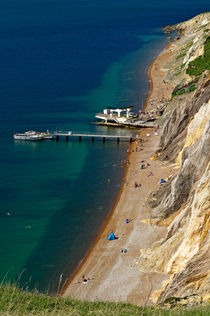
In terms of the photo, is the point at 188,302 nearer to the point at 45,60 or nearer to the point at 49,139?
the point at 49,139

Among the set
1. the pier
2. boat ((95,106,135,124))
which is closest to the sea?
the pier

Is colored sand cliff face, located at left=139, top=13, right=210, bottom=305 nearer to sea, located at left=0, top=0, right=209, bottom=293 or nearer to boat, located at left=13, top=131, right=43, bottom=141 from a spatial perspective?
sea, located at left=0, top=0, right=209, bottom=293

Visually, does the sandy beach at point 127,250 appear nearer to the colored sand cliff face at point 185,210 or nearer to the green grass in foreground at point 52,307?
the colored sand cliff face at point 185,210

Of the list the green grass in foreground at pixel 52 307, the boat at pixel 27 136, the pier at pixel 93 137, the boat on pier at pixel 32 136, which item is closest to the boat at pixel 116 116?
the pier at pixel 93 137

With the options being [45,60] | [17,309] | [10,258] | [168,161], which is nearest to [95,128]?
[168,161]

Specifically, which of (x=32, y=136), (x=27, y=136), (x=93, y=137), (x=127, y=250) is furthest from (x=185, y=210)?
(x=27, y=136)

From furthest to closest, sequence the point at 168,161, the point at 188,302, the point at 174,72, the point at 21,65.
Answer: the point at 21,65 → the point at 174,72 → the point at 168,161 → the point at 188,302

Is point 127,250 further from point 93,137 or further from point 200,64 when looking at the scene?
point 200,64
